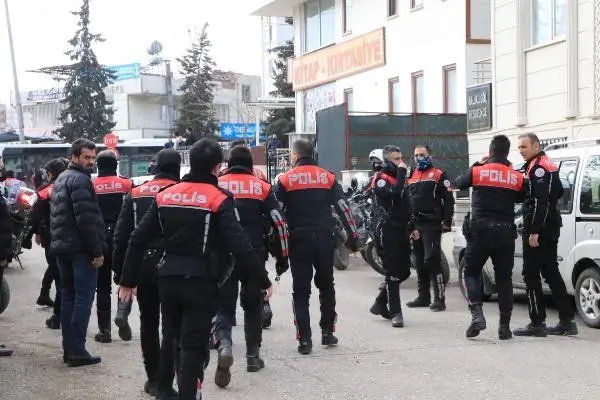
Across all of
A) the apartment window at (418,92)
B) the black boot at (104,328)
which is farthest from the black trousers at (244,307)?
the apartment window at (418,92)

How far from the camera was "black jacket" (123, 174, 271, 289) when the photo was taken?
579cm

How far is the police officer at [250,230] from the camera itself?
787 centimetres

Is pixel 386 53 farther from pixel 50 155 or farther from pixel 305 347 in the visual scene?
pixel 305 347

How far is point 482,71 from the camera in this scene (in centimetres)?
2383

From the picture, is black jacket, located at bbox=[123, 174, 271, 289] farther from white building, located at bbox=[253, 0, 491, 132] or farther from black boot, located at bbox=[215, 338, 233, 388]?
white building, located at bbox=[253, 0, 491, 132]

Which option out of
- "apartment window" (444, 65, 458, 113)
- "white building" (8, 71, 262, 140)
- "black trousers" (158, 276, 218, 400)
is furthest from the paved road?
"white building" (8, 71, 262, 140)

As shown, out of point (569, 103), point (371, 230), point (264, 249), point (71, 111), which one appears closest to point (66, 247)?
point (264, 249)

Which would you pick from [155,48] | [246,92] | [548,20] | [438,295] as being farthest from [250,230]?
[246,92]

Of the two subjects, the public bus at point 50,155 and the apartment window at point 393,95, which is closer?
the apartment window at point 393,95

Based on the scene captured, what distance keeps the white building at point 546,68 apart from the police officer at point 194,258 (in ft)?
42.2

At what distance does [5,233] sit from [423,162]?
5.19 meters

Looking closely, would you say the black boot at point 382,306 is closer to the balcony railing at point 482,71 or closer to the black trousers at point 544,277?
the black trousers at point 544,277

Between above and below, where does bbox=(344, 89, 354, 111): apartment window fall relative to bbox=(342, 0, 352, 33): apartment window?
below

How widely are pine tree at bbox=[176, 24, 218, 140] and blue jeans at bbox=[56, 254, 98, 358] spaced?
57517mm
